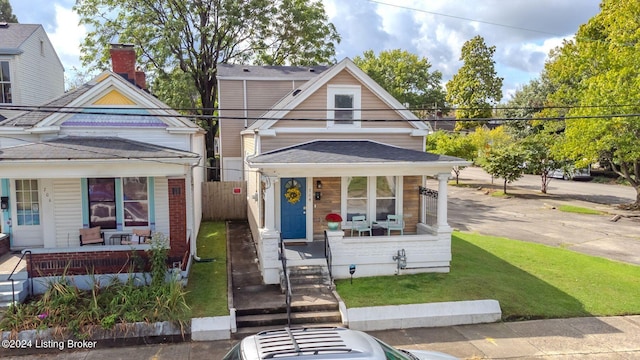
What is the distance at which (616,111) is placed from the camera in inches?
941

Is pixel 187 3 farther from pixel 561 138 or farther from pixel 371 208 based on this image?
pixel 561 138

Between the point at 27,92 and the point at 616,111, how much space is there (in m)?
30.7

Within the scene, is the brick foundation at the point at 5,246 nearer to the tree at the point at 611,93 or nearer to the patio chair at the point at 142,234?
the patio chair at the point at 142,234

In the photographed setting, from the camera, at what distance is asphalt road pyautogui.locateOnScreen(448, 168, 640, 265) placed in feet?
60.5

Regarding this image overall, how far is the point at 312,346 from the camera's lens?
16.0ft

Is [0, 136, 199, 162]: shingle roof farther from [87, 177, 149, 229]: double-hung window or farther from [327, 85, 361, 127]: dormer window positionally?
[327, 85, 361, 127]: dormer window

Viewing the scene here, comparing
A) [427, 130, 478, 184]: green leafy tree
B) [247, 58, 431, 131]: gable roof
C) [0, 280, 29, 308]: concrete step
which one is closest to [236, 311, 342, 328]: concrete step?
[0, 280, 29, 308]: concrete step

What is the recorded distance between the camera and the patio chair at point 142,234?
1256 centimetres

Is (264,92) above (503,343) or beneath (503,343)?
above

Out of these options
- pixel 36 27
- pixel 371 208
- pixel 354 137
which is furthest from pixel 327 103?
pixel 36 27

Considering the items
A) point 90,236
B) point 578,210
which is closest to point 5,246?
point 90,236

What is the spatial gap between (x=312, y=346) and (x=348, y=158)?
27.0 feet

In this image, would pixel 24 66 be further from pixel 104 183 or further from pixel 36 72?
pixel 104 183

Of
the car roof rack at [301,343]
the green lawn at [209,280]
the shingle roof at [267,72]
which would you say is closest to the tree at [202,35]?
the shingle roof at [267,72]
